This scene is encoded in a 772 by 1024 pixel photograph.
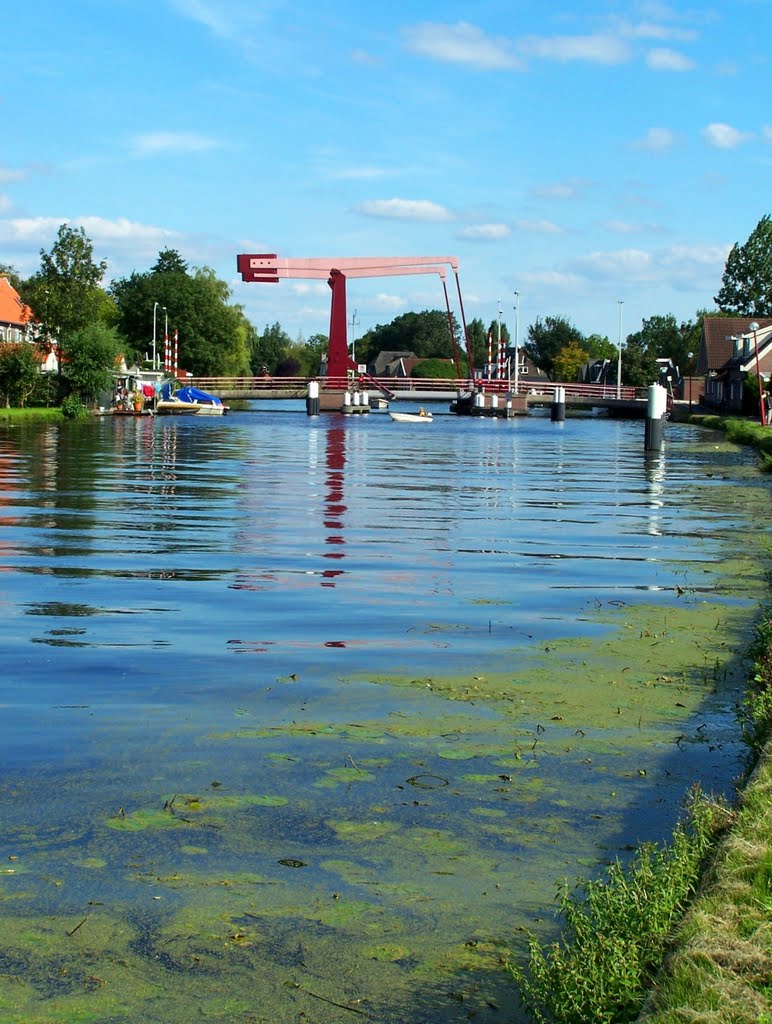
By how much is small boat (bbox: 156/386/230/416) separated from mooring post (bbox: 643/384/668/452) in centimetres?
3733

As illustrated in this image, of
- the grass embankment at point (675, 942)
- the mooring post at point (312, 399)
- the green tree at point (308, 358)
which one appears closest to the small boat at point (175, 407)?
the mooring post at point (312, 399)

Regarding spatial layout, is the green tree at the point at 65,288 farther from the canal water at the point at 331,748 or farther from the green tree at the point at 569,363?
the green tree at the point at 569,363

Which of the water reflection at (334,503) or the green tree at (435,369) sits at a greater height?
the green tree at (435,369)

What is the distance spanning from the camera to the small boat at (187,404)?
7044cm

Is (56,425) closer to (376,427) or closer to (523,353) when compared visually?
(376,427)

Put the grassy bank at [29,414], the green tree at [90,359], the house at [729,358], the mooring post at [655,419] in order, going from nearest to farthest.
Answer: the mooring post at [655,419], the grassy bank at [29,414], the green tree at [90,359], the house at [729,358]

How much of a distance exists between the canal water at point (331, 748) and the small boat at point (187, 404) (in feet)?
182

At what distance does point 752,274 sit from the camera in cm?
11044

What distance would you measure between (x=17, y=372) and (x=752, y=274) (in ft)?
248

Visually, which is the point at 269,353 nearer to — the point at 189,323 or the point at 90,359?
the point at 189,323

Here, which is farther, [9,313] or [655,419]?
[9,313]

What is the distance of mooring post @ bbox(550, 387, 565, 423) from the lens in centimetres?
7612

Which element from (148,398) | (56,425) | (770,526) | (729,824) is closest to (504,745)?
(729,824)

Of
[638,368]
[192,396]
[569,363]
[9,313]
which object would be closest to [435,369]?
[569,363]
